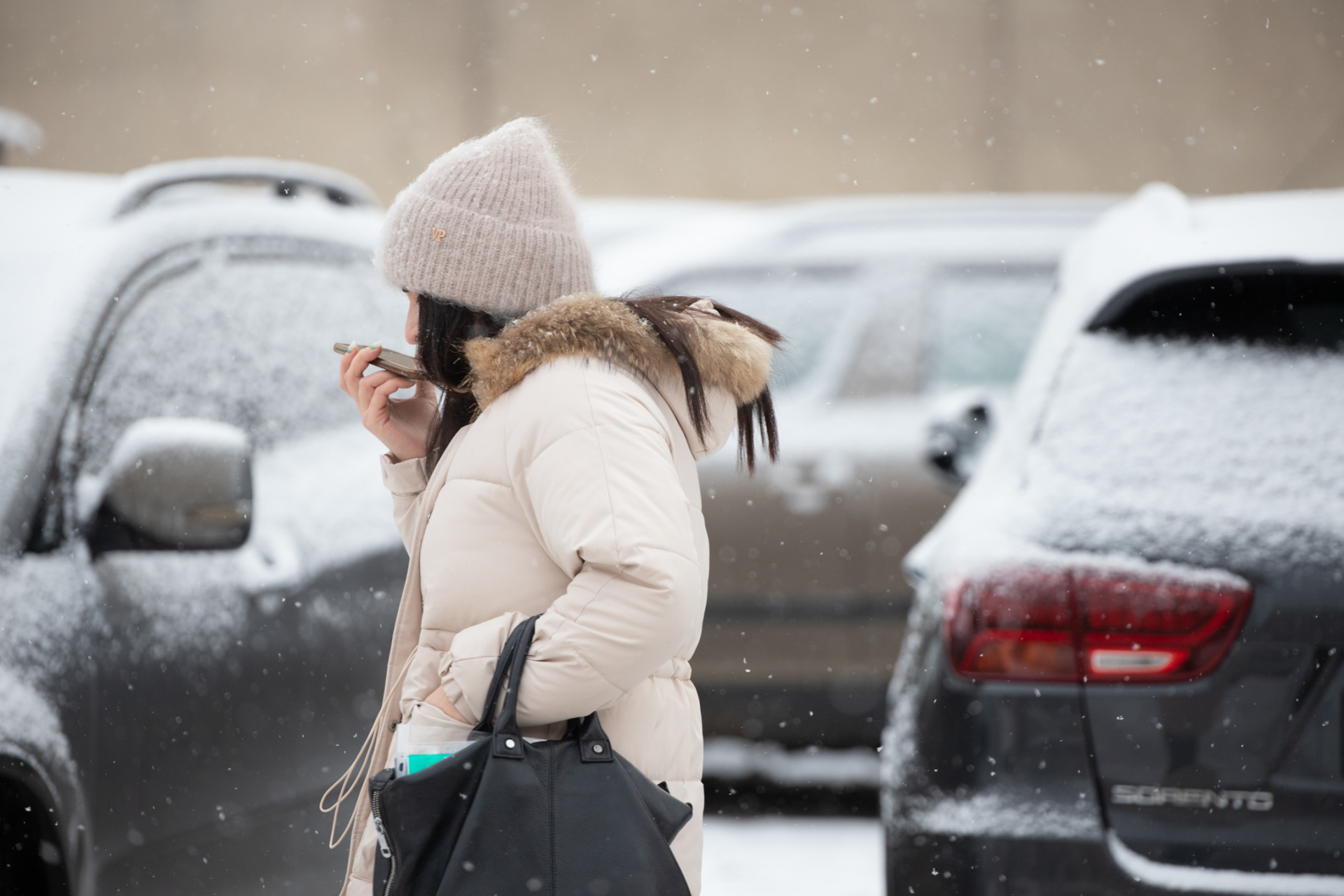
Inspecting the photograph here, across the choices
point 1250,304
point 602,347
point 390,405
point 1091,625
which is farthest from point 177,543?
point 1250,304

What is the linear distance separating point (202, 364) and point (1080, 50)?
5.58 m

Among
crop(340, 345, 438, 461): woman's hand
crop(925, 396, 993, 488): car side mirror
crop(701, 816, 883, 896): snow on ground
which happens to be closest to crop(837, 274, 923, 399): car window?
crop(925, 396, 993, 488): car side mirror

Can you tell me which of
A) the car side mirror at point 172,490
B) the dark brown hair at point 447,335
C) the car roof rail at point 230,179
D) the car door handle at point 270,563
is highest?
the car roof rail at point 230,179

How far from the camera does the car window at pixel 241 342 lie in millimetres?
2168

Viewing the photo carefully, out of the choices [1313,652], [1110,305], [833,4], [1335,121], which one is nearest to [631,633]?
[1313,652]

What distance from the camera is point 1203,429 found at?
1878 mm

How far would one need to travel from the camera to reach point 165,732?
2.05 m

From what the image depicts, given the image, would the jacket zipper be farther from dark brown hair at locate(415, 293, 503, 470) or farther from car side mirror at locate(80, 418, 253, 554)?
car side mirror at locate(80, 418, 253, 554)

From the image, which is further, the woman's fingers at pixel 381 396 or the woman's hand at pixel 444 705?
the woman's fingers at pixel 381 396

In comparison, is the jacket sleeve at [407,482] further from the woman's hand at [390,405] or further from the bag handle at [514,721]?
the bag handle at [514,721]

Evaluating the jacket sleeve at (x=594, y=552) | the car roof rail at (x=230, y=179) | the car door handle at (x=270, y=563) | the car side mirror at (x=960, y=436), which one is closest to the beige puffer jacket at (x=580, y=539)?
the jacket sleeve at (x=594, y=552)

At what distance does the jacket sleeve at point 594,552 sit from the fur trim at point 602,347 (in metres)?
0.04

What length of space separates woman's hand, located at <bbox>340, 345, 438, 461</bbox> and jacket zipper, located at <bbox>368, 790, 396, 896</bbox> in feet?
1.63

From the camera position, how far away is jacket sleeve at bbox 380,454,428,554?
157cm
